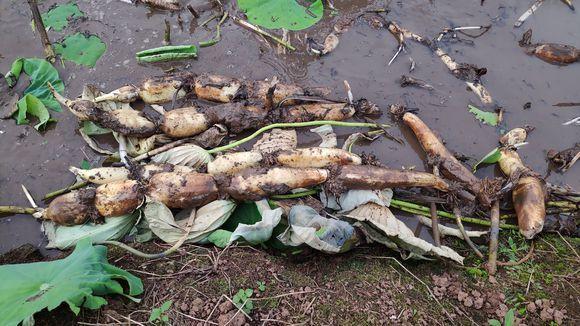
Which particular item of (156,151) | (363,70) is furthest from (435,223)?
(156,151)

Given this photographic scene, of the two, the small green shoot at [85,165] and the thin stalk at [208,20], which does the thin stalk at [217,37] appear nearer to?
the thin stalk at [208,20]

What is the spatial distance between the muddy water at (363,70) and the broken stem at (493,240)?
1.53 ft

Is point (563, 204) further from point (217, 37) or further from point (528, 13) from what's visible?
point (217, 37)

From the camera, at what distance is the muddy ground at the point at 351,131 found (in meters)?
2.26

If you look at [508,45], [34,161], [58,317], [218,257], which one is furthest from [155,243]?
[508,45]

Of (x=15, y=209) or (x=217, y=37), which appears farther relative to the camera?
(x=217, y=37)

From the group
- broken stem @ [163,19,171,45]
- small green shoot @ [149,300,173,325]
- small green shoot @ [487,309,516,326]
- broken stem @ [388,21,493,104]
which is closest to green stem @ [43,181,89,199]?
small green shoot @ [149,300,173,325]

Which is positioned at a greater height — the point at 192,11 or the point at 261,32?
the point at 192,11

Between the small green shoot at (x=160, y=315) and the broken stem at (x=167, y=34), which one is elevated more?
the broken stem at (x=167, y=34)

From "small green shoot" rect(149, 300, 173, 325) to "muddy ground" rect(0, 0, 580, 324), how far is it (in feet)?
0.16

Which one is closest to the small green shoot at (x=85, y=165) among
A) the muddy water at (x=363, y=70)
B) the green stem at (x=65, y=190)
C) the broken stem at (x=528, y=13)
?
the muddy water at (x=363, y=70)

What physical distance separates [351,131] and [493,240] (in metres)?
1.32

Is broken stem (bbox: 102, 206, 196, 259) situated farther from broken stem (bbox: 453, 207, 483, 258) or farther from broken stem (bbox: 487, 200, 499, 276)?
broken stem (bbox: 487, 200, 499, 276)

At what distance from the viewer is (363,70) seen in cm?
379
